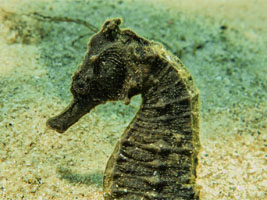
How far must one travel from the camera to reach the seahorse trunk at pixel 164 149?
1977mm

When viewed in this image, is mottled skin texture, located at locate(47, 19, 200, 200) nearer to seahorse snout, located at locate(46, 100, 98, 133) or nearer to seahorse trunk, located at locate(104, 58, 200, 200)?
seahorse trunk, located at locate(104, 58, 200, 200)

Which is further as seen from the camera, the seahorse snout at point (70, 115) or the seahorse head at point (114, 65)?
the seahorse snout at point (70, 115)

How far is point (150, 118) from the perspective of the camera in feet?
6.68

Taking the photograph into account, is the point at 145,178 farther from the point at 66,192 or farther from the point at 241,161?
the point at 241,161

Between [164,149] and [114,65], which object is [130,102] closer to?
[114,65]

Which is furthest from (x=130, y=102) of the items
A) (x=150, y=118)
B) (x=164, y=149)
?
(x=164, y=149)

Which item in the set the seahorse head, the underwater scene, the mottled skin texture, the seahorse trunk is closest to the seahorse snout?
the underwater scene

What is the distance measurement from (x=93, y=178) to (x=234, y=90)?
2520mm

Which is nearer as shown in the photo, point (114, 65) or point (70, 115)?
point (114, 65)

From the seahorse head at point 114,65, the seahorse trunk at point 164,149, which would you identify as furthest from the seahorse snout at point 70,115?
the seahorse trunk at point 164,149

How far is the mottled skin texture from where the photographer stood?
198 centimetres

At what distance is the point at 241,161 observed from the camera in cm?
291

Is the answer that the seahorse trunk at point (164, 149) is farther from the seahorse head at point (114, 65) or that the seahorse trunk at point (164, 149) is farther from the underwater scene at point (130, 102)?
the seahorse head at point (114, 65)

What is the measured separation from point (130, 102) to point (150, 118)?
1.59ft
